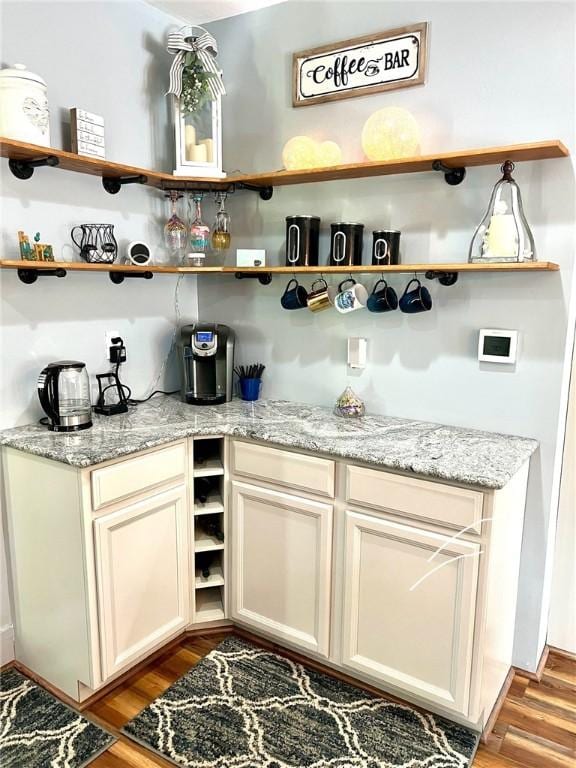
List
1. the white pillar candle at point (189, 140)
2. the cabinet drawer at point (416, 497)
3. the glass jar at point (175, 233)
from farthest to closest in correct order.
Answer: the glass jar at point (175, 233) → the white pillar candle at point (189, 140) → the cabinet drawer at point (416, 497)

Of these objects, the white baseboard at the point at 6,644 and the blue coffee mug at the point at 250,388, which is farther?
the blue coffee mug at the point at 250,388

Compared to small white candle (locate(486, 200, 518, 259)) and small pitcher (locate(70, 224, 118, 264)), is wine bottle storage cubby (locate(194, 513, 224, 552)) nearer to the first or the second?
small pitcher (locate(70, 224, 118, 264))

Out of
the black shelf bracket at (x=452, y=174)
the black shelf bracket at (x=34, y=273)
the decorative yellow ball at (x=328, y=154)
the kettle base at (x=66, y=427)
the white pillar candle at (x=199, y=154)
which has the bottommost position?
the kettle base at (x=66, y=427)

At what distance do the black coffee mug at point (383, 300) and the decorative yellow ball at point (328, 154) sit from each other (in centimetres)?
52

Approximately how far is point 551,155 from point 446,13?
67 centimetres

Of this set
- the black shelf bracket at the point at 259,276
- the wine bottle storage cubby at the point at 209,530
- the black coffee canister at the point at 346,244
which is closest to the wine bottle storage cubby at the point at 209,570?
the wine bottle storage cubby at the point at 209,530

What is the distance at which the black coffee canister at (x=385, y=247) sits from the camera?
216 cm

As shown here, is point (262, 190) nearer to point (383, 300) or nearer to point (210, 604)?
point (383, 300)

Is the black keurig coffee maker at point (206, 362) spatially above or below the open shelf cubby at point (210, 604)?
above

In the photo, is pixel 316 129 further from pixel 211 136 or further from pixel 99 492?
pixel 99 492

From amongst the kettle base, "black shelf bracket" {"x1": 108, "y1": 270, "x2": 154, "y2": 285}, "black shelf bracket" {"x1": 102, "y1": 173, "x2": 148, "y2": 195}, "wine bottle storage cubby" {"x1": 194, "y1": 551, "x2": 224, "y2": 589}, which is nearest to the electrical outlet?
"black shelf bracket" {"x1": 108, "y1": 270, "x2": 154, "y2": 285}

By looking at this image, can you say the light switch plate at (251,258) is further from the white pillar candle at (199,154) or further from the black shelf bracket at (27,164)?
the black shelf bracket at (27,164)

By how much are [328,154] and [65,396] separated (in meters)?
1.35

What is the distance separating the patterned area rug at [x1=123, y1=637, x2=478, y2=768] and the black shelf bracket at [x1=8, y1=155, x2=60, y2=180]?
191 cm
